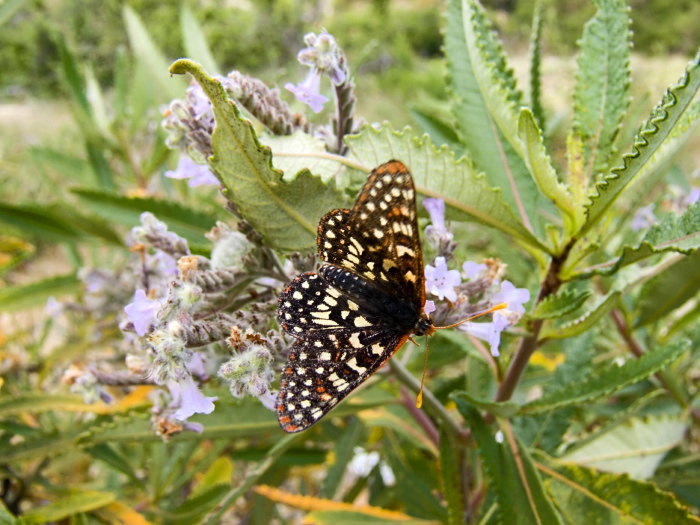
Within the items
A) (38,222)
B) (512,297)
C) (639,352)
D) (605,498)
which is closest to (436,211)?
(512,297)

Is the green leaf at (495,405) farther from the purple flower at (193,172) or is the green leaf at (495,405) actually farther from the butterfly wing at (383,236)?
the purple flower at (193,172)

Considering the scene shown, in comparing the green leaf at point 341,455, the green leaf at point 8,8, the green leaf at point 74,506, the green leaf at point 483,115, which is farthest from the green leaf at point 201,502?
the green leaf at point 8,8

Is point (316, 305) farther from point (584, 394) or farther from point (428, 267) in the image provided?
point (584, 394)

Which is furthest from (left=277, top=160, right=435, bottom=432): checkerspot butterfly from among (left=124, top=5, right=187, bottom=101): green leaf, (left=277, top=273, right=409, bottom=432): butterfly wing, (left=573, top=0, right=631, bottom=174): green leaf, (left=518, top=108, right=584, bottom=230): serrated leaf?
(left=124, top=5, right=187, bottom=101): green leaf

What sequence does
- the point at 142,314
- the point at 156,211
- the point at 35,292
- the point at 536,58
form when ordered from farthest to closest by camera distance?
the point at 35,292, the point at 156,211, the point at 536,58, the point at 142,314

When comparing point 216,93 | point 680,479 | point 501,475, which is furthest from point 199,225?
point 680,479

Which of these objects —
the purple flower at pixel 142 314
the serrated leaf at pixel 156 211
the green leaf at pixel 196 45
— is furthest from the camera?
the green leaf at pixel 196 45

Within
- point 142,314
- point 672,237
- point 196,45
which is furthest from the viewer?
point 196,45

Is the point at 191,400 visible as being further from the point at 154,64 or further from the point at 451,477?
the point at 154,64
